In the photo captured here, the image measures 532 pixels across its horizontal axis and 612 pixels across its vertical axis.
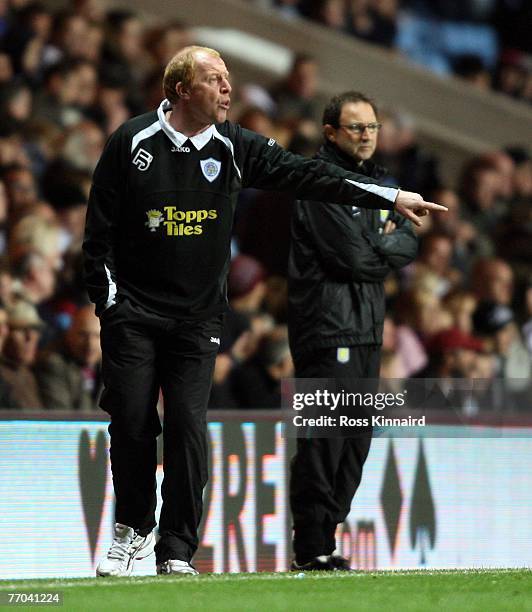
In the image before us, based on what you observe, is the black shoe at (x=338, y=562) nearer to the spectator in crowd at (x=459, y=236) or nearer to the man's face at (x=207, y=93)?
the man's face at (x=207, y=93)

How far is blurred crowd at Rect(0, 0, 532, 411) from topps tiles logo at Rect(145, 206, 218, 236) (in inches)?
98.9

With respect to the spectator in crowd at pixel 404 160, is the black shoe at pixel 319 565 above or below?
below

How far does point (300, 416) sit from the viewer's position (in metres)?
8.05

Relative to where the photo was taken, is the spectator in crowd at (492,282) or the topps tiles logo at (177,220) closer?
the topps tiles logo at (177,220)

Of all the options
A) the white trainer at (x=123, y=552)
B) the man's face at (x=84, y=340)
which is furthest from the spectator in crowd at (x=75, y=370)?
the white trainer at (x=123, y=552)

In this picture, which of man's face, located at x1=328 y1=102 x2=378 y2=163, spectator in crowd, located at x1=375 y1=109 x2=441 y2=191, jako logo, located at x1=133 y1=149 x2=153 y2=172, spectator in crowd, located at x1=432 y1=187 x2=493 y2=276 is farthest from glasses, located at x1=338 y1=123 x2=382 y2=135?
spectator in crowd, located at x1=375 y1=109 x2=441 y2=191

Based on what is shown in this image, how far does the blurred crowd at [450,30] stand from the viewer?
1784 cm

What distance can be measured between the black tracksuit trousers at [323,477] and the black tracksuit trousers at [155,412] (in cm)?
86

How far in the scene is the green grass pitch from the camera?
236 inches

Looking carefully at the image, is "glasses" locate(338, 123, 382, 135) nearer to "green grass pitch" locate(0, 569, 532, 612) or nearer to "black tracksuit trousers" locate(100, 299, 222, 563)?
"black tracksuit trousers" locate(100, 299, 222, 563)

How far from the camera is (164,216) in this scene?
6.79 metres

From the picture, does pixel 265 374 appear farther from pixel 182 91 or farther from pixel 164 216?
pixel 182 91

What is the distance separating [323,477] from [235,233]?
532 centimetres

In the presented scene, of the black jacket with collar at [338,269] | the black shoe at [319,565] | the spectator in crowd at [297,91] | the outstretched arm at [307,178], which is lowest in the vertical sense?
the black shoe at [319,565]
